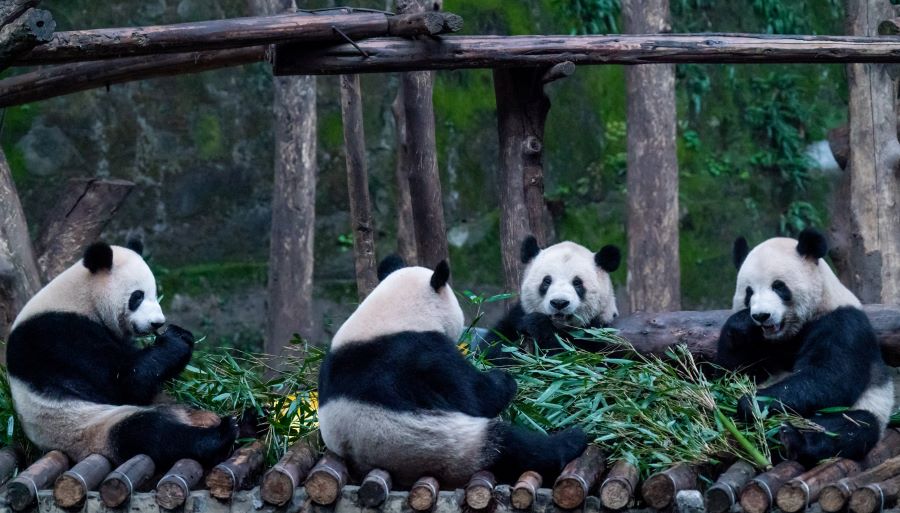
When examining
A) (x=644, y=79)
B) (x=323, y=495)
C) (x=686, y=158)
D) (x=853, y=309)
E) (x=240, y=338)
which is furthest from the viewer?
(x=686, y=158)

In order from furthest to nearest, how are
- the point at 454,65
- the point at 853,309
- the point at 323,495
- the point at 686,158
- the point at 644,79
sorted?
the point at 686,158, the point at 644,79, the point at 454,65, the point at 853,309, the point at 323,495

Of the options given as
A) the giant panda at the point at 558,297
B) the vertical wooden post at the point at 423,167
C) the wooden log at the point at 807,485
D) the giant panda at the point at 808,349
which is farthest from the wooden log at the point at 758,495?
the vertical wooden post at the point at 423,167

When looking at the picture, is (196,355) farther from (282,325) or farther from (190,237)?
(190,237)

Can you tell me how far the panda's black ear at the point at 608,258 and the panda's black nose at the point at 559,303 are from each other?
40cm

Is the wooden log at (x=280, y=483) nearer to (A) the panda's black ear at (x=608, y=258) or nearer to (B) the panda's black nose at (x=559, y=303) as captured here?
(B) the panda's black nose at (x=559, y=303)

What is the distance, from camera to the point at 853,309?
504 centimetres

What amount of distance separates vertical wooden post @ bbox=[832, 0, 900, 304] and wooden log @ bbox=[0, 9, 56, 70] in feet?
18.6

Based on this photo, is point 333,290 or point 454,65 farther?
point 333,290

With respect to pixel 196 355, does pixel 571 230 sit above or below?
below

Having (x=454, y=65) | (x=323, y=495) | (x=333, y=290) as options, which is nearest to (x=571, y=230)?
(x=333, y=290)

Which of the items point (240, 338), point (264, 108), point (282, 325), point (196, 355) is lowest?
point (240, 338)

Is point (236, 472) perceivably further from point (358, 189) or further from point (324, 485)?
point (358, 189)

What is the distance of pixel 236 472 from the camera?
4.58 metres

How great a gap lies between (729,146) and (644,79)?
430 centimetres
